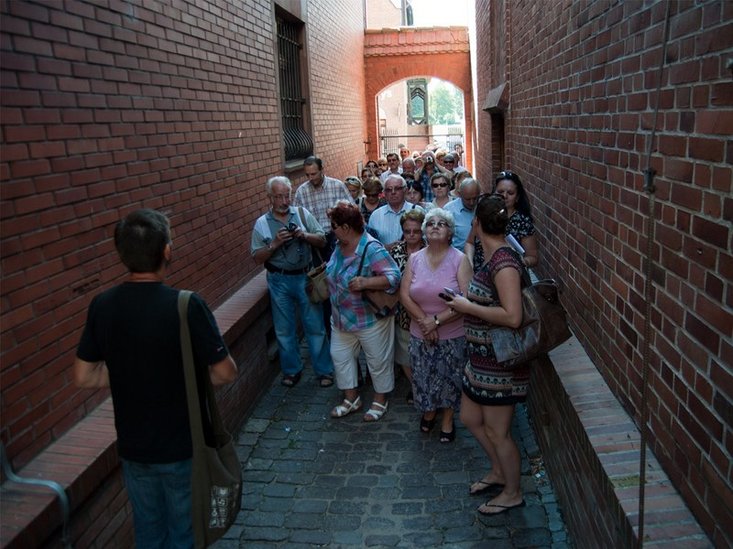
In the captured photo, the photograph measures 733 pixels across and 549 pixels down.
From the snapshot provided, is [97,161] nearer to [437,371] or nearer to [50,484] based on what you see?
[50,484]

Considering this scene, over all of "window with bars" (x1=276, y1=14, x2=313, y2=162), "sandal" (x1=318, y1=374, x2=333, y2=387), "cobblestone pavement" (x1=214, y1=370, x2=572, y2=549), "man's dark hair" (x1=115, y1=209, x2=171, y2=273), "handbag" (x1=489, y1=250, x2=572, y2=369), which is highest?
"window with bars" (x1=276, y1=14, x2=313, y2=162)

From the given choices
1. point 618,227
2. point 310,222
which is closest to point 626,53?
point 618,227

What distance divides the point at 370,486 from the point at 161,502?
1.89 meters

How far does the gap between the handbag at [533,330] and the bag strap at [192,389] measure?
5.36 feet

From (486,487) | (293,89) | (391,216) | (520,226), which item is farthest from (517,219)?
(293,89)

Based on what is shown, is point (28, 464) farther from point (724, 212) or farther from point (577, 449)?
point (724, 212)

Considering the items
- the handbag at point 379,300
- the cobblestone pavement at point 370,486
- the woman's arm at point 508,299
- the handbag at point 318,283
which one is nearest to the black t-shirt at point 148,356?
the cobblestone pavement at point 370,486

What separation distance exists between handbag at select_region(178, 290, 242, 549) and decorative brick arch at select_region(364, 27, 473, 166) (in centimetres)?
1557

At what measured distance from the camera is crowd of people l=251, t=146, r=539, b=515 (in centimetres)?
387

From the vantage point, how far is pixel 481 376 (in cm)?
392

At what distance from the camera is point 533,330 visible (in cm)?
361

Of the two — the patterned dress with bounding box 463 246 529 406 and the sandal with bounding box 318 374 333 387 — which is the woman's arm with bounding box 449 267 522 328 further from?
the sandal with bounding box 318 374 333 387

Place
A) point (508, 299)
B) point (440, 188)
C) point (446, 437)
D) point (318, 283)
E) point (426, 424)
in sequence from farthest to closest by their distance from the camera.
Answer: point (440, 188)
point (318, 283)
point (426, 424)
point (446, 437)
point (508, 299)

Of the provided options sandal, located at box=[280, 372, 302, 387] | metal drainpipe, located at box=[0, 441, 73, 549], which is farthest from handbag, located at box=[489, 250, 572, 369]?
sandal, located at box=[280, 372, 302, 387]
